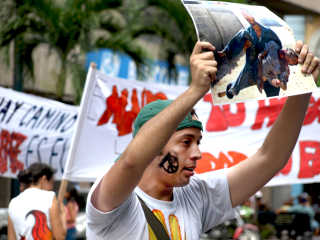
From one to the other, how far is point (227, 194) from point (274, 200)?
89.4ft

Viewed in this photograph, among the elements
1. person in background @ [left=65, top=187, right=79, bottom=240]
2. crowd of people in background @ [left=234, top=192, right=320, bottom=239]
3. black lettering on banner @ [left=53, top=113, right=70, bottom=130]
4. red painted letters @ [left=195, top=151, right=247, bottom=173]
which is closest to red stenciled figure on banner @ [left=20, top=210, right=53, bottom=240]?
red painted letters @ [left=195, top=151, right=247, bottom=173]

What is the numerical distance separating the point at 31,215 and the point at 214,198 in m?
2.90

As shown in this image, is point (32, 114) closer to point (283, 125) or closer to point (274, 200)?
point (283, 125)

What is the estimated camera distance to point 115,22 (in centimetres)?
1498

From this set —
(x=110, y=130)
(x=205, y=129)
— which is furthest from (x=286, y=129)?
(x=110, y=130)

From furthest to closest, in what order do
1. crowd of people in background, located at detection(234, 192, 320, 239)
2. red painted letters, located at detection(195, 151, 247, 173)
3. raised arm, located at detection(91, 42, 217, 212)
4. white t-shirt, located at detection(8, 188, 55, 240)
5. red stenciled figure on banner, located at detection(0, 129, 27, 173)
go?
crowd of people in background, located at detection(234, 192, 320, 239) → red stenciled figure on banner, located at detection(0, 129, 27, 173) → red painted letters, located at detection(195, 151, 247, 173) → white t-shirt, located at detection(8, 188, 55, 240) → raised arm, located at detection(91, 42, 217, 212)

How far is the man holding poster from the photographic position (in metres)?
2.21

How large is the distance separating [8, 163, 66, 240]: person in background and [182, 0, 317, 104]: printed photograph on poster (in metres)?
3.39

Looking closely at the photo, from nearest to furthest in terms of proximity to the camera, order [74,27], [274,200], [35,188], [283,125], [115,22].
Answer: [283,125] < [35,188] < [74,27] < [115,22] < [274,200]

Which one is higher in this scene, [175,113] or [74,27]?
[175,113]

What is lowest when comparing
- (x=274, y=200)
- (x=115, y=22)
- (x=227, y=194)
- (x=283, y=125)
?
(x=274, y=200)

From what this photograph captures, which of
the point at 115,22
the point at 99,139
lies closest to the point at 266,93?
the point at 99,139

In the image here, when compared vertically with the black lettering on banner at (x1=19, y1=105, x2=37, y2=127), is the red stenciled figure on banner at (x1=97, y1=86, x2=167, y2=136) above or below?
above

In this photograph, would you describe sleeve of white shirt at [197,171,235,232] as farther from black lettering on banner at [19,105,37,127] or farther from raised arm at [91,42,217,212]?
black lettering on banner at [19,105,37,127]
